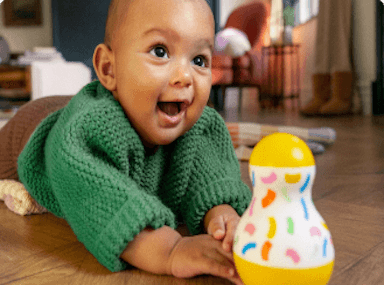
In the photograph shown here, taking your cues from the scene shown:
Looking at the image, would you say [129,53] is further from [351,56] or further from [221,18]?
[221,18]

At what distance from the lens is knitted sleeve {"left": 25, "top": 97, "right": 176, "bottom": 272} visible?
0.51 metres

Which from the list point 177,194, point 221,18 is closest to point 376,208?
point 177,194

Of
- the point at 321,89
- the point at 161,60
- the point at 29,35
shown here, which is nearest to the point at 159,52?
the point at 161,60

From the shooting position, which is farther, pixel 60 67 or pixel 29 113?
pixel 60 67

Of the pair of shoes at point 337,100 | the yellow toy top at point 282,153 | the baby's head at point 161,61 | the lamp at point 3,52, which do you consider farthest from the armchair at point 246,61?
the yellow toy top at point 282,153

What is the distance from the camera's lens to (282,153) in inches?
15.0

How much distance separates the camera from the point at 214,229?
50 centimetres

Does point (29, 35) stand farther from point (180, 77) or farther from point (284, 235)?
point (284, 235)

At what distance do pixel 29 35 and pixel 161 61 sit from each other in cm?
598

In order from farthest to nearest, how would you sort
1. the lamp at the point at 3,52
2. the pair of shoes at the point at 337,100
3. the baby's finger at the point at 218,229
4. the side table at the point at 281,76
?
the side table at the point at 281,76, the lamp at the point at 3,52, the pair of shoes at the point at 337,100, the baby's finger at the point at 218,229

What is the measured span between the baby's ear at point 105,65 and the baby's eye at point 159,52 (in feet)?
0.29

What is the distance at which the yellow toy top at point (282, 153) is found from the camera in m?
0.38

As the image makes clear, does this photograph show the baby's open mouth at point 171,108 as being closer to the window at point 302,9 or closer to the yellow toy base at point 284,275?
the yellow toy base at point 284,275

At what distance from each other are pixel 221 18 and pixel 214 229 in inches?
212
